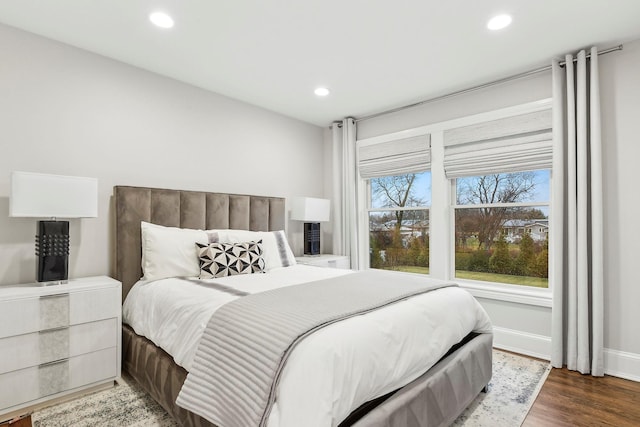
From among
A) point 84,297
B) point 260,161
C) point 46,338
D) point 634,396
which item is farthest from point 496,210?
point 46,338

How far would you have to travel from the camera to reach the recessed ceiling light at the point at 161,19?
7.29ft

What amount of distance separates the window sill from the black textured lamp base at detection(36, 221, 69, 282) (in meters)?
3.50

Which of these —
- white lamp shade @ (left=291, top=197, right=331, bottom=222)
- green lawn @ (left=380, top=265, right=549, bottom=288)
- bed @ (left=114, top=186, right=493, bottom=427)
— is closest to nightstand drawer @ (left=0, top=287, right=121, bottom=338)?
bed @ (left=114, top=186, right=493, bottom=427)

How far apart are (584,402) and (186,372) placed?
8.22ft

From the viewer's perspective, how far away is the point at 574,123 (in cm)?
271

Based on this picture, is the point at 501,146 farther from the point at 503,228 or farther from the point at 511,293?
the point at 511,293

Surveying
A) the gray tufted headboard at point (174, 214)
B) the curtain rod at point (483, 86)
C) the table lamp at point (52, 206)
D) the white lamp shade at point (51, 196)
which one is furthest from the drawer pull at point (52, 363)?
the curtain rod at point (483, 86)

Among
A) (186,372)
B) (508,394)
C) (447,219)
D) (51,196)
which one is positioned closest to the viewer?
(186,372)

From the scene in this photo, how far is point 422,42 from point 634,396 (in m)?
2.89

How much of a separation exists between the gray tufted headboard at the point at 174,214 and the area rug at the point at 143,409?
2.68 ft

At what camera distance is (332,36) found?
97.4 inches

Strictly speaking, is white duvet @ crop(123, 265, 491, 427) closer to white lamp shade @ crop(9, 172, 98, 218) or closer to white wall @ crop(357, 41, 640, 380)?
white lamp shade @ crop(9, 172, 98, 218)

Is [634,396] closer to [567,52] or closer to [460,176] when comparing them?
[460,176]

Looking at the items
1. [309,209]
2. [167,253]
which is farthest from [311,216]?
[167,253]
